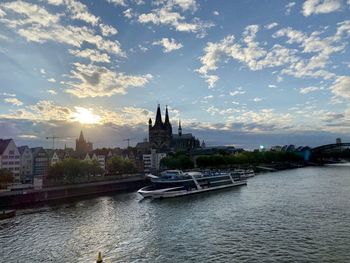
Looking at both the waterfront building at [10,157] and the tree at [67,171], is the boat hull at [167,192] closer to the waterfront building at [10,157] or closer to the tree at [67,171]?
the tree at [67,171]

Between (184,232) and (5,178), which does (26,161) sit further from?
(184,232)

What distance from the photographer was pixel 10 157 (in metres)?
95.7

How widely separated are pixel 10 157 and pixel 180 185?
5238cm

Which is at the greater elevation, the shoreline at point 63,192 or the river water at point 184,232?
the shoreline at point 63,192

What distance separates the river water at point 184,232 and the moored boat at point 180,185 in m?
8.62

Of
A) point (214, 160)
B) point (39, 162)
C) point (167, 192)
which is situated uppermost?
point (39, 162)

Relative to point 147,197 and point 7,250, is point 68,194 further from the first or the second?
point 7,250

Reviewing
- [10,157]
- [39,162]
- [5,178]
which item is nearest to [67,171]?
[5,178]

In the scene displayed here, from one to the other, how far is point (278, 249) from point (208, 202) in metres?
31.0

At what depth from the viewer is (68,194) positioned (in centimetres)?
6906

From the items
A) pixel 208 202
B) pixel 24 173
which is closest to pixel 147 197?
pixel 208 202

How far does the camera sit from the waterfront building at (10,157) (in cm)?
9294

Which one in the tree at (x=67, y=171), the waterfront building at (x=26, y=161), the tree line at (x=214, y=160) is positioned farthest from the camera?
the tree line at (x=214, y=160)

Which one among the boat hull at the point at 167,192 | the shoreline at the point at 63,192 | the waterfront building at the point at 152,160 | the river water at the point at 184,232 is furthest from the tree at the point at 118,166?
the waterfront building at the point at 152,160
